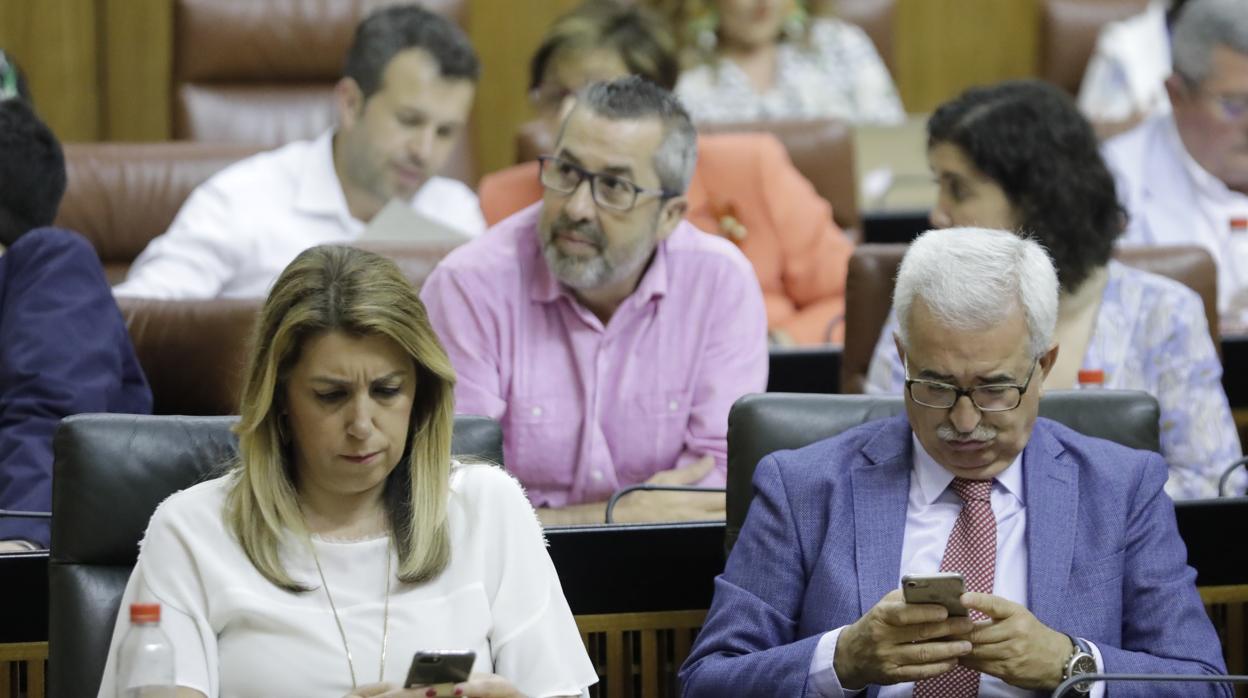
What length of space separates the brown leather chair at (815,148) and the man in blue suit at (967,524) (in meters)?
2.38

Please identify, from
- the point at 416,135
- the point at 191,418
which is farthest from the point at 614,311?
the point at 416,135

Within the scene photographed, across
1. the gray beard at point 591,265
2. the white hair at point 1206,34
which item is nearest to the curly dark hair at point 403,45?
the gray beard at point 591,265

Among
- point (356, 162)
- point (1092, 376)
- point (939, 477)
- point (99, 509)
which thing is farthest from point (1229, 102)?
point (99, 509)

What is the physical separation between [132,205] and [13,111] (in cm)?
119

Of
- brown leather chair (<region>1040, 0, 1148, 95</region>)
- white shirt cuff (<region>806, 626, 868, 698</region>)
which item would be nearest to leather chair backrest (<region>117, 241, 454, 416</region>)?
white shirt cuff (<region>806, 626, 868, 698</region>)

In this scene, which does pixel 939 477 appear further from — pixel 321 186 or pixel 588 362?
pixel 321 186

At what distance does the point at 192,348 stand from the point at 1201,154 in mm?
2412

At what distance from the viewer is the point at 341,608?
7.07ft

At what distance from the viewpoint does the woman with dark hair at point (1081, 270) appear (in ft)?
9.96

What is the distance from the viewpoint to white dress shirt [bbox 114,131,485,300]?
410 cm

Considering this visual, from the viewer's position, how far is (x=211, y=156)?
447 cm

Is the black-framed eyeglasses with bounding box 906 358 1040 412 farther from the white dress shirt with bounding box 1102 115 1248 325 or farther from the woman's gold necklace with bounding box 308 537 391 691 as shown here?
the white dress shirt with bounding box 1102 115 1248 325

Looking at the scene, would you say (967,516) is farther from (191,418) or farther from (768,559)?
(191,418)

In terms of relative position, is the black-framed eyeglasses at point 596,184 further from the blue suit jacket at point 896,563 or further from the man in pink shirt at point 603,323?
the blue suit jacket at point 896,563
